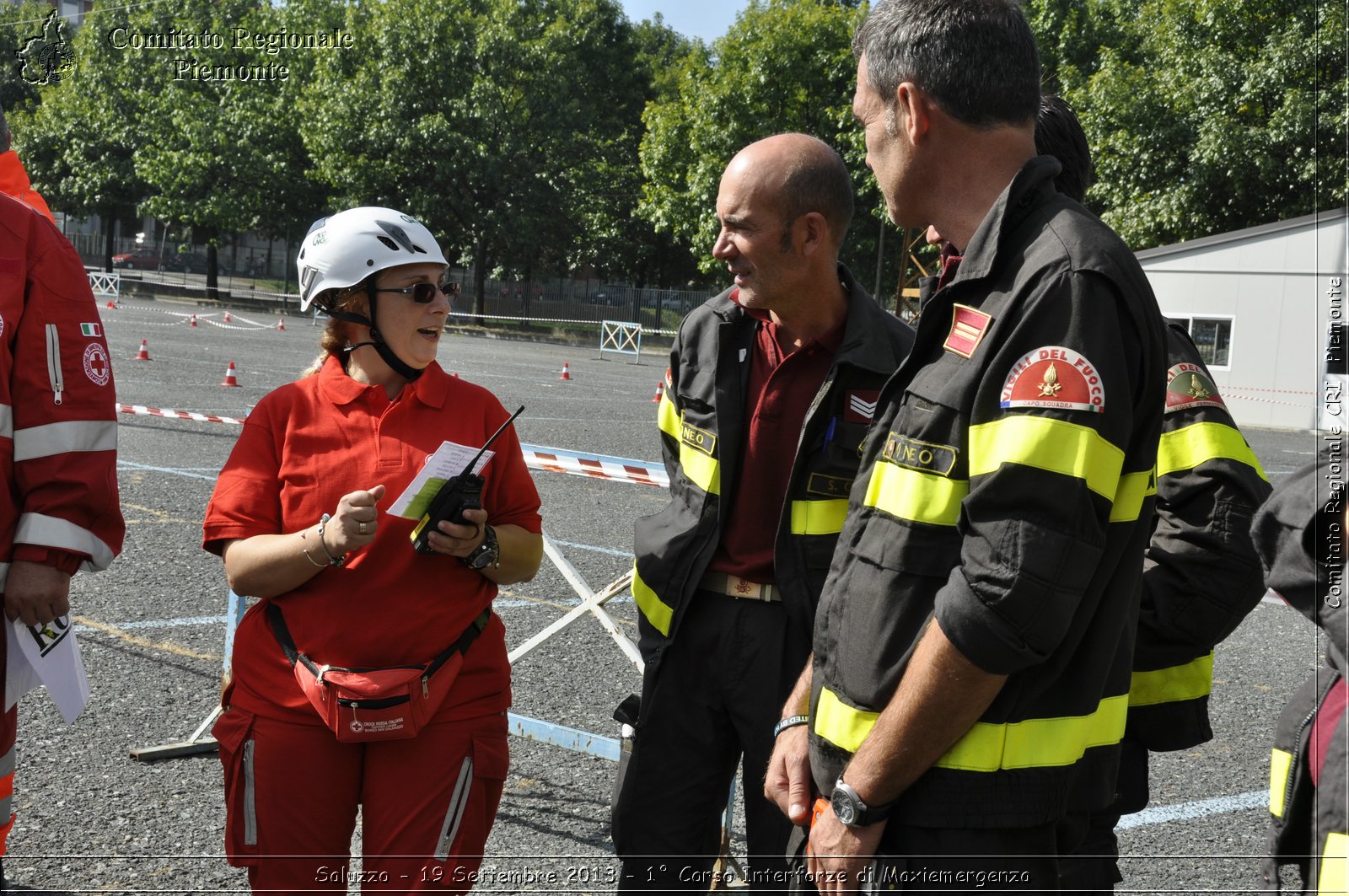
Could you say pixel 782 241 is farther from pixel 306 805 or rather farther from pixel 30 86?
pixel 30 86

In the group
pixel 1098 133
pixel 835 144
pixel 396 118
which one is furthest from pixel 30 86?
pixel 1098 133

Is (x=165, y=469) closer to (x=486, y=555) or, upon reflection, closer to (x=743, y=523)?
(x=486, y=555)

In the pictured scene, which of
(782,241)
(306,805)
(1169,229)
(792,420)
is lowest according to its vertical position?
(306,805)

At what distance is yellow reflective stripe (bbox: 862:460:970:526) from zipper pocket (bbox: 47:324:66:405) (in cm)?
215

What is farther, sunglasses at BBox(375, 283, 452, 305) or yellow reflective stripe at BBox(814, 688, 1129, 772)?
sunglasses at BBox(375, 283, 452, 305)

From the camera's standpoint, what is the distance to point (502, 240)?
47.0 metres

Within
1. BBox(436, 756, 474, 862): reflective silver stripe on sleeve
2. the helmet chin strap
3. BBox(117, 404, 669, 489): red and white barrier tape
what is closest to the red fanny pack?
BBox(436, 756, 474, 862): reflective silver stripe on sleeve

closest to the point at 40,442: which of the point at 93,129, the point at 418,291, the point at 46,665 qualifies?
the point at 46,665

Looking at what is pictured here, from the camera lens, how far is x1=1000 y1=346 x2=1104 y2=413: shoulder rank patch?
1.76 metres

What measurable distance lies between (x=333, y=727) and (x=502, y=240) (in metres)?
45.6

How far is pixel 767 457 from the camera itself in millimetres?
3051

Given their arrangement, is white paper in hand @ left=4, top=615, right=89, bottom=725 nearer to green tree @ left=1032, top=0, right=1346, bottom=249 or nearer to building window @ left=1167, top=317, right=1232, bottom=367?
green tree @ left=1032, top=0, right=1346, bottom=249

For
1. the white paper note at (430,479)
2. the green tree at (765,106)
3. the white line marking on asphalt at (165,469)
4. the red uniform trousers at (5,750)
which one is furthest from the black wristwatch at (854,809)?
the green tree at (765,106)

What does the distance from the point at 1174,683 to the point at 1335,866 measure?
3.45 feet
